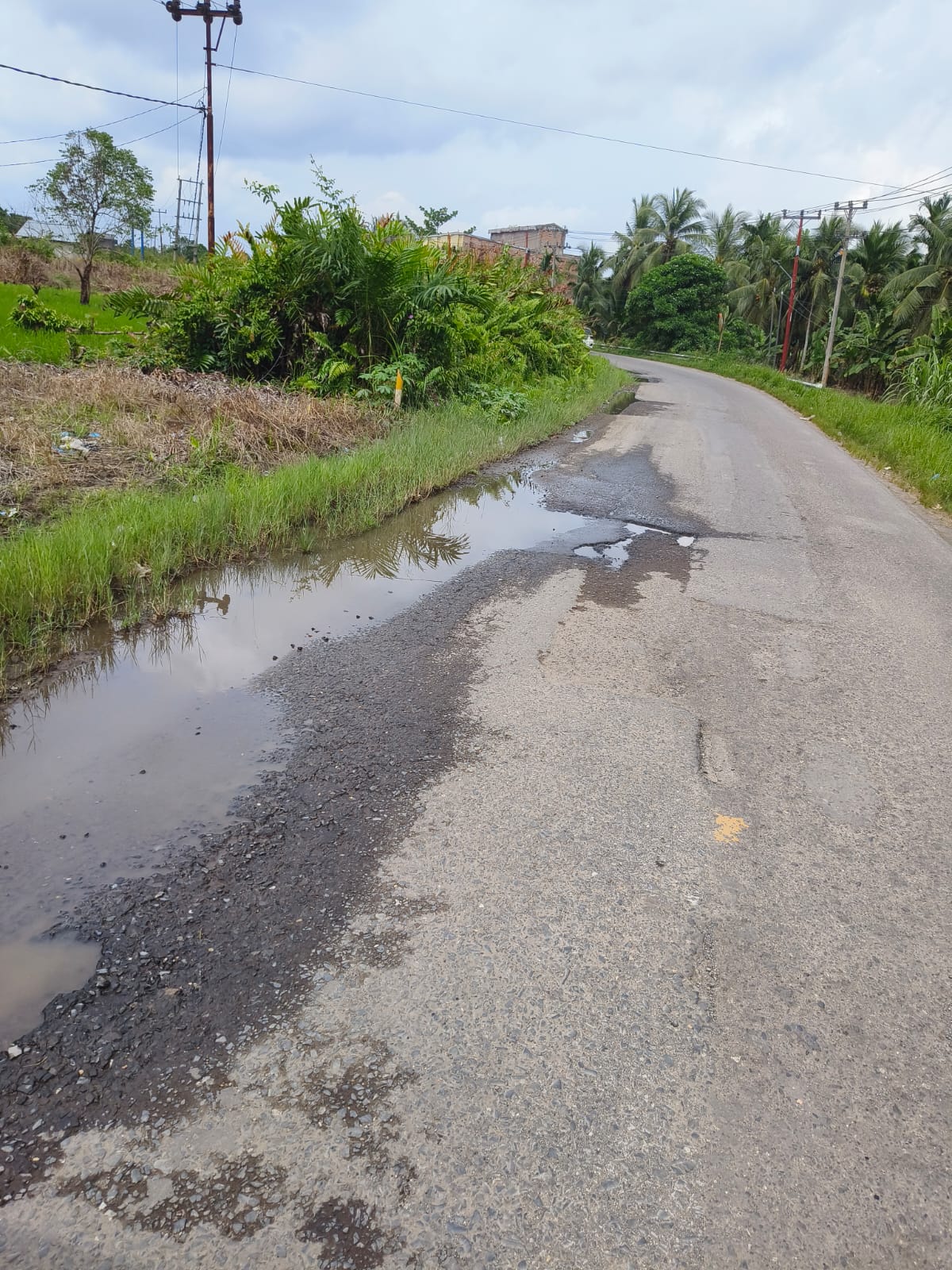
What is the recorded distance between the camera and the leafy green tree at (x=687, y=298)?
4469 cm

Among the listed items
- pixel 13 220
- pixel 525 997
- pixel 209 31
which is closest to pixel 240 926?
pixel 525 997

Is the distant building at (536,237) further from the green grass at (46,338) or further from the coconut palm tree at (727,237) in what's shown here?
the green grass at (46,338)

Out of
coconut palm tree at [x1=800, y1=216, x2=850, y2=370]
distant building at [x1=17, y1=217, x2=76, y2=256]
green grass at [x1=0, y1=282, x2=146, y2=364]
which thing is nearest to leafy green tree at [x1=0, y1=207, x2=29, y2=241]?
distant building at [x1=17, y1=217, x2=76, y2=256]

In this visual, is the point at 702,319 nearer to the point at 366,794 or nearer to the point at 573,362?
the point at 573,362

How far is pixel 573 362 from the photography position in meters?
21.0

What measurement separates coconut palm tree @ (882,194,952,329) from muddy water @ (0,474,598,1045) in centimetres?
3307

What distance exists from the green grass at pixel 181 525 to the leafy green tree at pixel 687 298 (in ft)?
130

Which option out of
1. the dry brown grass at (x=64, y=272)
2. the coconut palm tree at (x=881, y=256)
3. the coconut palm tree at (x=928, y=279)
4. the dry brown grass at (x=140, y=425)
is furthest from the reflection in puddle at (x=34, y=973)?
the coconut palm tree at (x=881, y=256)

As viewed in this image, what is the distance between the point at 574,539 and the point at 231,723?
152 inches

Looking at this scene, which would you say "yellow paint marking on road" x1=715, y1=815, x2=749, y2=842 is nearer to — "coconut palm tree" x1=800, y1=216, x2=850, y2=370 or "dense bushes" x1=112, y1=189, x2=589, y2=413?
"dense bushes" x1=112, y1=189, x2=589, y2=413

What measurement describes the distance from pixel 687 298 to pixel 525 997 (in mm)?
48248

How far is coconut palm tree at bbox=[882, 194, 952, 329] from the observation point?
32.9m

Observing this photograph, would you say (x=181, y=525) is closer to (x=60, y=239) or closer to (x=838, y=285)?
(x=838, y=285)

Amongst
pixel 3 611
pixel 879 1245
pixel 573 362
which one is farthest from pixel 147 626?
pixel 573 362
